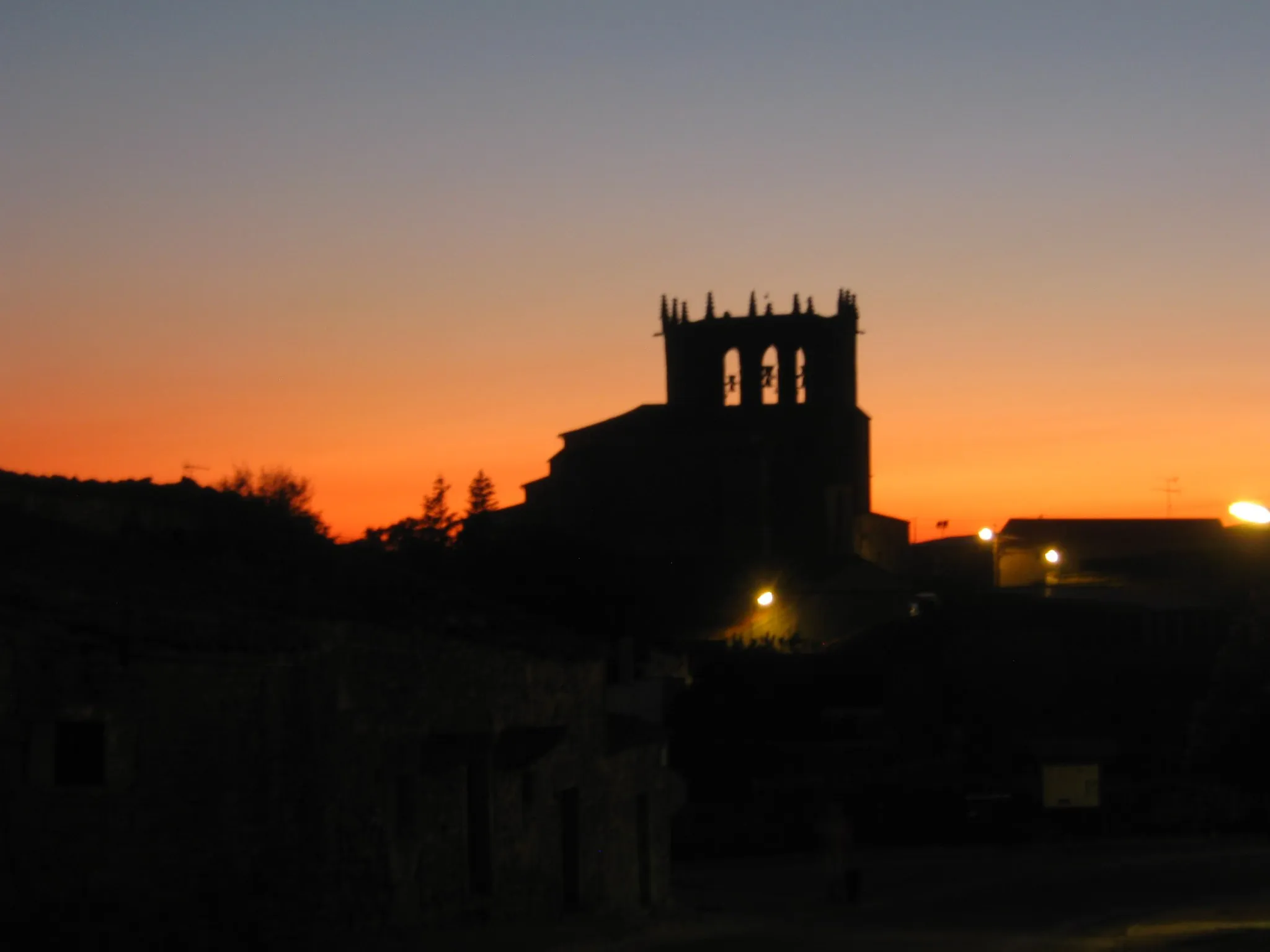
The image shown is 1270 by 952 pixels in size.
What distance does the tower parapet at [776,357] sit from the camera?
84.2 metres

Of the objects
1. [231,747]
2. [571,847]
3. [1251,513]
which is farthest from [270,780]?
[1251,513]

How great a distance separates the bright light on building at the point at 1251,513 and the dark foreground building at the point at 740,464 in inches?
1965

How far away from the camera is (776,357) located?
85250 mm

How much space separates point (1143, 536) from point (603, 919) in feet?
278

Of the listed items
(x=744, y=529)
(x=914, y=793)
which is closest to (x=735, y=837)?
(x=914, y=793)

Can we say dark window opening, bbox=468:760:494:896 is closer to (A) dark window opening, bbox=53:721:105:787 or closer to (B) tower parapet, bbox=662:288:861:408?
(A) dark window opening, bbox=53:721:105:787

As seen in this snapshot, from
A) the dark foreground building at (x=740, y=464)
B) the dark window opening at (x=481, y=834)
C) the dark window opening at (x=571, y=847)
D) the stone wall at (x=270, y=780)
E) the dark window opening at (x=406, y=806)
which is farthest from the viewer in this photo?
the dark foreground building at (x=740, y=464)

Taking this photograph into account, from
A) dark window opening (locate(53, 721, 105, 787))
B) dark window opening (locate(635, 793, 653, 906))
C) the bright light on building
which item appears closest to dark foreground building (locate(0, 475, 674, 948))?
dark window opening (locate(53, 721, 105, 787))

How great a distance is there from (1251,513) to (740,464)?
2152 inches

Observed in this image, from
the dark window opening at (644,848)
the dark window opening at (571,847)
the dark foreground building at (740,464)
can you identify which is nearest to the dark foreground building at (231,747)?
the dark window opening at (571,847)

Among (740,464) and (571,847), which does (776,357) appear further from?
(571,847)

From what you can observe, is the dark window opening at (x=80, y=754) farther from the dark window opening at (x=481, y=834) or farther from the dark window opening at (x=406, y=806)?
the dark window opening at (x=481, y=834)

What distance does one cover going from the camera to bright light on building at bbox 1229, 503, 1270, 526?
25297 mm

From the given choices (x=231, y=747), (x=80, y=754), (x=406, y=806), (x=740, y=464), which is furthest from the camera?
(x=740, y=464)
